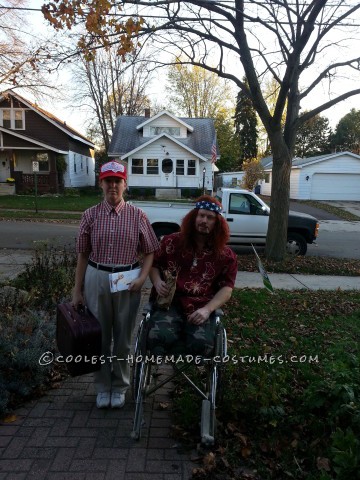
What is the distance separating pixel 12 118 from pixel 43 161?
153 inches

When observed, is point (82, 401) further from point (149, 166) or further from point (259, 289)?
point (149, 166)

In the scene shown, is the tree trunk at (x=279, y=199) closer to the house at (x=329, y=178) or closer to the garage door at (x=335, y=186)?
the house at (x=329, y=178)

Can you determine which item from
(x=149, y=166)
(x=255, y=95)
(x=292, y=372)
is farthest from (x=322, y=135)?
(x=292, y=372)

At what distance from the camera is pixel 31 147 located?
2722 cm

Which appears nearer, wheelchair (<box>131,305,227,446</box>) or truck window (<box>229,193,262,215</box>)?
wheelchair (<box>131,305,227,446</box>)

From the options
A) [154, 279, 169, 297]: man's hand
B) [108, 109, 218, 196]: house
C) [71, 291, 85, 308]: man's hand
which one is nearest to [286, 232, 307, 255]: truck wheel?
[154, 279, 169, 297]: man's hand

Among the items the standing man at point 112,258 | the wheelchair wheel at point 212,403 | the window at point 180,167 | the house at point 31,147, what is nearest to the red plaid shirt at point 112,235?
the standing man at point 112,258

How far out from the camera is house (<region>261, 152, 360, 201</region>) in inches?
1184

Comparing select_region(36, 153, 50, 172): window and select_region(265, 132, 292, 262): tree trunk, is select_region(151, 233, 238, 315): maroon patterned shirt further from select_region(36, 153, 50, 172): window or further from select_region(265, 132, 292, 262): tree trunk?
select_region(36, 153, 50, 172): window

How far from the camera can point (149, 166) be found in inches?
1156

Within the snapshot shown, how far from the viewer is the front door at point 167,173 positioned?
29219 millimetres

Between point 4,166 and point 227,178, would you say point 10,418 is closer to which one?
point 4,166

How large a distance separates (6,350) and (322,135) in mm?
67532

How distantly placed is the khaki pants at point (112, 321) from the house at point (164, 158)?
1004 inches
